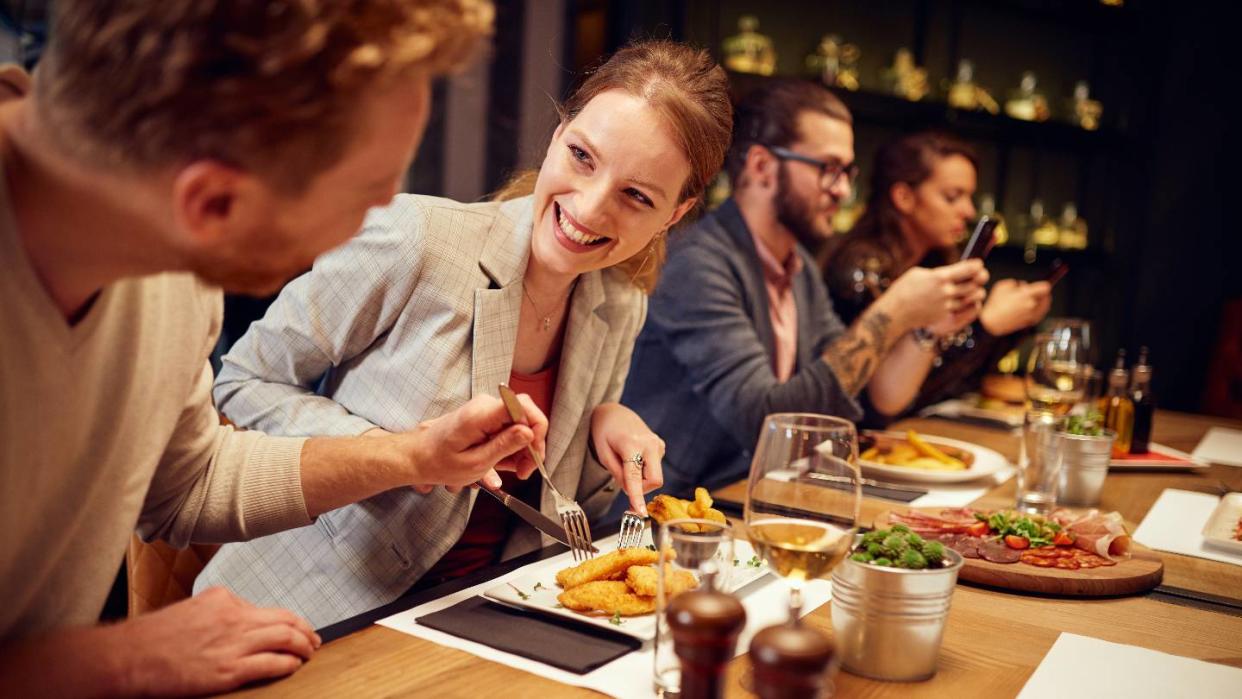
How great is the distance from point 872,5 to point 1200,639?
4.21 meters

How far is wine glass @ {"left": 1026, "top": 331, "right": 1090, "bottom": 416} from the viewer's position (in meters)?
2.50

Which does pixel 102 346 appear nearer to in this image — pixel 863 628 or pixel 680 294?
pixel 863 628

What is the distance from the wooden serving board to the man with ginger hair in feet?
3.20

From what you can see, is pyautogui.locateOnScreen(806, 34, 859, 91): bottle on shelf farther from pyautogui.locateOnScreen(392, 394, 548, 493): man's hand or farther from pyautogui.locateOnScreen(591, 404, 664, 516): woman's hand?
pyautogui.locateOnScreen(392, 394, 548, 493): man's hand

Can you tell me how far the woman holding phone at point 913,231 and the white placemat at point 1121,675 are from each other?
85.8 inches

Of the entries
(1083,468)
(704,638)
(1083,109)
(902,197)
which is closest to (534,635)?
(704,638)

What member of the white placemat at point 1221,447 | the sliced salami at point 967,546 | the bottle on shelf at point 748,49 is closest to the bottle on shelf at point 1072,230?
the bottle on shelf at point 748,49

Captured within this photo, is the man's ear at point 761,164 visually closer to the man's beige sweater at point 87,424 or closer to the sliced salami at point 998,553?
the sliced salami at point 998,553

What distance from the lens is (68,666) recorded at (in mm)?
998

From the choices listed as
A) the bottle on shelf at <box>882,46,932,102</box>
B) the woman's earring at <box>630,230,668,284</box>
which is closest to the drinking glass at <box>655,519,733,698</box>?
the woman's earring at <box>630,230,668,284</box>

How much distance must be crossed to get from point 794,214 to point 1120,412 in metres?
0.98

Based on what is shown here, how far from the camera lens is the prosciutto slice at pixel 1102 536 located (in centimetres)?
166

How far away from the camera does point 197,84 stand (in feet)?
2.62

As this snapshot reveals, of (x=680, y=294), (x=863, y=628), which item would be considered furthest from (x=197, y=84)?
(x=680, y=294)
